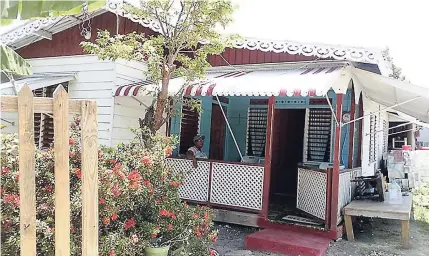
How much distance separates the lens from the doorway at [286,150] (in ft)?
32.9

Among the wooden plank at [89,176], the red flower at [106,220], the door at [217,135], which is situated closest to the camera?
the wooden plank at [89,176]

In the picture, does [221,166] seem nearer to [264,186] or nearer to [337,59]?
[264,186]

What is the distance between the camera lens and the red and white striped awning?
18.6 feet

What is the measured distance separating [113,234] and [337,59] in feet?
16.5

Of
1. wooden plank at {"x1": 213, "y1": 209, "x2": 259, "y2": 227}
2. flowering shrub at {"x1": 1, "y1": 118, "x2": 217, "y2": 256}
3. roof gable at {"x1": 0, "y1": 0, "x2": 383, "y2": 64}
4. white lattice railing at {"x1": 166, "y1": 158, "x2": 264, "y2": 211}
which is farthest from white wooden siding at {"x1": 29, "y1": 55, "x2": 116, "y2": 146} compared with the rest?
flowering shrub at {"x1": 1, "y1": 118, "x2": 217, "y2": 256}

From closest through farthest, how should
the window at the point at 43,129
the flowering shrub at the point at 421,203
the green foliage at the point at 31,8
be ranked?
the green foliage at the point at 31,8 → the window at the point at 43,129 → the flowering shrub at the point at 421,203

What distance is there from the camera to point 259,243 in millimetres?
5930

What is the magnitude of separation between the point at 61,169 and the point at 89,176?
0.77 ft

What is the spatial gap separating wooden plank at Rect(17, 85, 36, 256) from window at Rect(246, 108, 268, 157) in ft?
25.4

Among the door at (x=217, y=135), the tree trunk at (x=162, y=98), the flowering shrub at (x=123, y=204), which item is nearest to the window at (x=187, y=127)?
the door at (x=217, y=135)

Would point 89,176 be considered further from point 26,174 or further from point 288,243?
point 288,243

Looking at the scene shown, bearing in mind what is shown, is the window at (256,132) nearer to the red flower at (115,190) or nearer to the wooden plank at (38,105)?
the red flower at (115,190)

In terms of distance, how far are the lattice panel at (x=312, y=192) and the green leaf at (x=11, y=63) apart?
481cm

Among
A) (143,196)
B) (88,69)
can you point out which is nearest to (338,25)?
(88,69)
